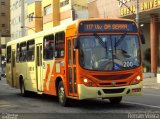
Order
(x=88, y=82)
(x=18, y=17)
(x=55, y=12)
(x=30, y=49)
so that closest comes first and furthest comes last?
(x=88, y=82) → (x=30, y=49) → (x=55, y=12) → (x=18, y=17)

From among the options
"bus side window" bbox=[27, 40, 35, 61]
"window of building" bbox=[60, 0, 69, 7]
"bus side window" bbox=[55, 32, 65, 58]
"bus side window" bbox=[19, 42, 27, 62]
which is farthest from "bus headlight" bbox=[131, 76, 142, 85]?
"window of building" bbox=[60, 0, 69, 7]

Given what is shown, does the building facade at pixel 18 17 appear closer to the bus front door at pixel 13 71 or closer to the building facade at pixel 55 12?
the building facade at pixel 55 12

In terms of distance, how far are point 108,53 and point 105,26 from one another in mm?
1010

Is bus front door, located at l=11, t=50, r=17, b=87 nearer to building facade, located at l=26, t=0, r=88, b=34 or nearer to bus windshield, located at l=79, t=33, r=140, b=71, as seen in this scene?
bus windshield, located at l=79, t=33, r=140, b=71

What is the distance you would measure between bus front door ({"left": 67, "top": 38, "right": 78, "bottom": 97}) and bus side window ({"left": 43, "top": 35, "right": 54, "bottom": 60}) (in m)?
1.92

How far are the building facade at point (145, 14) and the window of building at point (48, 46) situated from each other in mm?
26016

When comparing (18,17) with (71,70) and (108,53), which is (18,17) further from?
(108,53)

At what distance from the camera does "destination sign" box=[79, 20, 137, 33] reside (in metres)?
16.3

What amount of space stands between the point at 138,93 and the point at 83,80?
6.50 ft

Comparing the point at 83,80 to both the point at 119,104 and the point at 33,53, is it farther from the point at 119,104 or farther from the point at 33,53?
the point at 33,53

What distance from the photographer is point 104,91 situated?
51.8 feet

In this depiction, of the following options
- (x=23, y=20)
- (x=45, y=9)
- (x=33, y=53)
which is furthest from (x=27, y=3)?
(x=33, y=53)

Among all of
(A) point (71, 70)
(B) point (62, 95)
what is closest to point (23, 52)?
(B) point (62, 95)

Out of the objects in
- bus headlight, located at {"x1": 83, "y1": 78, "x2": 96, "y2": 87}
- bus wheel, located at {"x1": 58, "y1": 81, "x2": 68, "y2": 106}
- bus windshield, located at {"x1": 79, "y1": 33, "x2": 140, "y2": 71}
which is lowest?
bus wheel, located at {"x1": 58, "y1": 81, "x2": 68, "y2": 106}
